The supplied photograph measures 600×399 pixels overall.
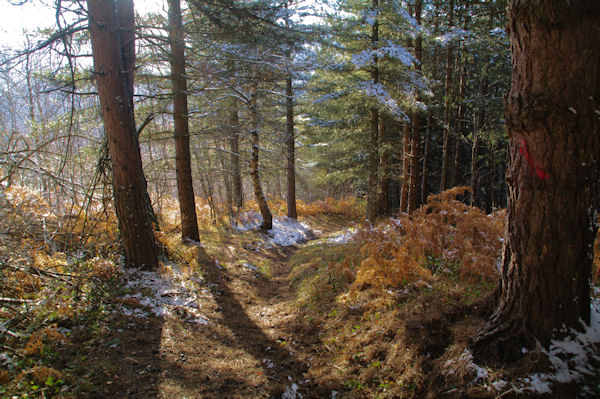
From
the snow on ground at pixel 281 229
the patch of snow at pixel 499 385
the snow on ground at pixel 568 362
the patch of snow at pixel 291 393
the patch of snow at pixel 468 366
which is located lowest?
the snow on ground at pixel 281 229

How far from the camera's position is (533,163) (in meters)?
2.47

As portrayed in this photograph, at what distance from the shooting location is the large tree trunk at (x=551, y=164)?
7.45 ft

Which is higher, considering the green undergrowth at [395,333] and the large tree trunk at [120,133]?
the large tree trunk at [120,133]

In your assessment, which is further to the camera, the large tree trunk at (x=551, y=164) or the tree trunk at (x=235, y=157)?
the tree trunk at (x=235, y=157)

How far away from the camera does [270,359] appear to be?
425cm

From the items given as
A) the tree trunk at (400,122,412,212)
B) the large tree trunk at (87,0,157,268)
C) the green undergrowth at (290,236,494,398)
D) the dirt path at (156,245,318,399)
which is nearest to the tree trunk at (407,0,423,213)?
the tree trunk at (400,122,412,212)

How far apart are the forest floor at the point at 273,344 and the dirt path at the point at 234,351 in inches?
0.8

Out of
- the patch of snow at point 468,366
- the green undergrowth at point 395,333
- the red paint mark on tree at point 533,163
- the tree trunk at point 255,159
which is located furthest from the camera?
the tree trunk at point 255,159

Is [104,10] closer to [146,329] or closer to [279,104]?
[146,329]

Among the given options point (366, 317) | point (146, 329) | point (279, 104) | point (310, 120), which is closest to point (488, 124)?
point (310, 120)

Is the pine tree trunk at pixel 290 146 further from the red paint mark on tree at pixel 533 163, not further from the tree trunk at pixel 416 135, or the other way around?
the red paint mark on tree at pixel 533 163

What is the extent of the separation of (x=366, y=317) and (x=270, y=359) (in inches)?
58.9

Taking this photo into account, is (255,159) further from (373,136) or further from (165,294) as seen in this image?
(165,294)

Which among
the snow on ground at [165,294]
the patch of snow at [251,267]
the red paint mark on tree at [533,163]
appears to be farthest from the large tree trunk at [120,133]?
the red paint mark on tree at [533,163]
